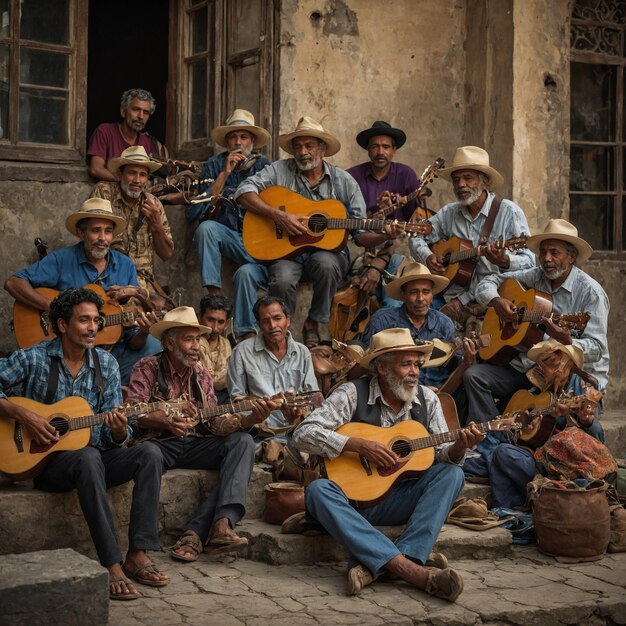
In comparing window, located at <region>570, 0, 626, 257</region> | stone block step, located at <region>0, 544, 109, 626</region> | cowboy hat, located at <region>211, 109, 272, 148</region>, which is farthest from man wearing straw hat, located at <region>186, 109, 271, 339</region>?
stone block step, located at <region>0, 544, 109, 626</region>

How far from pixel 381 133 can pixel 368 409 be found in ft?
11.0

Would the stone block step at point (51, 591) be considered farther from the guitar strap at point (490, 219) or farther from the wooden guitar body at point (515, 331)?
the guitar strap at point (490, 219)

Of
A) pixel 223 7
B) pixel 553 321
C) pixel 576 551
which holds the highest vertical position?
pixel 223 7

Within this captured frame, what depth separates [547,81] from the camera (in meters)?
10.4

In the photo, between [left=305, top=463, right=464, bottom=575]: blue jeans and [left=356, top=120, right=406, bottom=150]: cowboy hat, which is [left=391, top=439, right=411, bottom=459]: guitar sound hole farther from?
[left=356, top=120, right=406, bottom=150]: cowboy hat

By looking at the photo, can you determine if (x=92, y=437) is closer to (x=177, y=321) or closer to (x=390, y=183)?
(x=177, y=321)

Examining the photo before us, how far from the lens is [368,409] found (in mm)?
6879

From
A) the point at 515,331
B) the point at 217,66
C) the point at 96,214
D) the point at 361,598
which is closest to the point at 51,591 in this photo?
the point at 361,598

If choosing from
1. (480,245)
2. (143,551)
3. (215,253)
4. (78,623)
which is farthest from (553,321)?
(78,623)

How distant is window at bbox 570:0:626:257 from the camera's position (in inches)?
423

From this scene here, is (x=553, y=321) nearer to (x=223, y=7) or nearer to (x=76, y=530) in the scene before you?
(x=76, y=530)

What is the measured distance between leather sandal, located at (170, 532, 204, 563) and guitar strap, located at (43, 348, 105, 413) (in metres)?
0.90

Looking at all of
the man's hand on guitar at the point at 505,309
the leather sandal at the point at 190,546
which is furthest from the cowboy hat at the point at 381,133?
the leather sandal at the point at 190,546

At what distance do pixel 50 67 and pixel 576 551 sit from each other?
5678 millimetres
